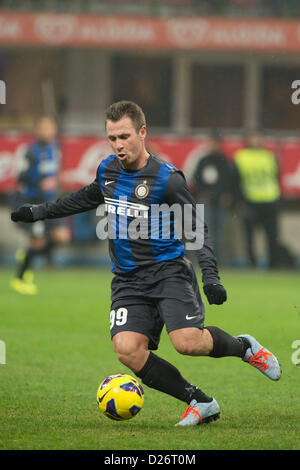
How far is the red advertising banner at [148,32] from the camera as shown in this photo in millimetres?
16344

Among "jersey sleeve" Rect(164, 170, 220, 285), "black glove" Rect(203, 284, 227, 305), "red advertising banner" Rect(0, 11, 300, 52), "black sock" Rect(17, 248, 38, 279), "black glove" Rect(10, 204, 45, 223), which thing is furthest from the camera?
"red advertising banner" Rect(0, 11, 300, 52)

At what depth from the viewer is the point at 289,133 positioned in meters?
18.7

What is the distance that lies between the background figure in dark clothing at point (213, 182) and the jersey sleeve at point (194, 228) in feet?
31.9

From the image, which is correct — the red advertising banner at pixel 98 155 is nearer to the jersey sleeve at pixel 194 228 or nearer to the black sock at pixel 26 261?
the black sock at pixel 26 261

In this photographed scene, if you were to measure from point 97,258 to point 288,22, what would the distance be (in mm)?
5318

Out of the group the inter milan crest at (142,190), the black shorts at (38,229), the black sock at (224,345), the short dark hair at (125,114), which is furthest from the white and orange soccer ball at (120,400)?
the black shorts at (38,229)

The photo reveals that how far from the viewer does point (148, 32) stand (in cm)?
1653

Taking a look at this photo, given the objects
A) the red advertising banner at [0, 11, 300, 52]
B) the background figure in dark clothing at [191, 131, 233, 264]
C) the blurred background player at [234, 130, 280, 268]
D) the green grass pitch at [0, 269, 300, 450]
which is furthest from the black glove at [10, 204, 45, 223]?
the red advertising banner at [0, 11, 300, 52]

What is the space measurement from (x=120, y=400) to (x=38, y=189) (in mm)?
8074

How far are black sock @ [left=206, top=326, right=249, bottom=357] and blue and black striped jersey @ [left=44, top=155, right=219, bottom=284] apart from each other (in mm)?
484

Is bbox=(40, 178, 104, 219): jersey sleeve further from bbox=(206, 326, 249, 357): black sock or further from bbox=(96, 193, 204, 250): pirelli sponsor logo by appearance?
bbox=(206, 326, 249, 357): black sock

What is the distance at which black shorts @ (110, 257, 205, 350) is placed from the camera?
5219 mm
